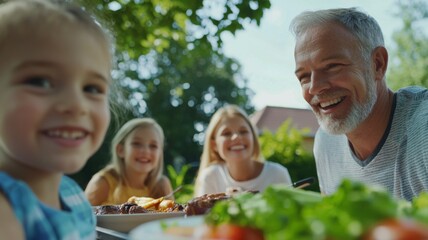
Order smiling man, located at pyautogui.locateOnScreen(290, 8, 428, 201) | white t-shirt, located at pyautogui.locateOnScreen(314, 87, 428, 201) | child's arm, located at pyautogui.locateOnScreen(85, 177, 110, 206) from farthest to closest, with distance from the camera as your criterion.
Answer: child's arm, located at pyautogui.locateOnScreen(85, 177, 110, 206) → smiling man, located at pyautogui.locateOnScreen(290, 8, 428, 201) → white t-shirt, located at pyautogui.locateOnScreen(314, 87, 428, 201)

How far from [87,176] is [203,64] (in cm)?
1437

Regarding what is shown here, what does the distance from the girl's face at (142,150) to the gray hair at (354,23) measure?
2.11 m

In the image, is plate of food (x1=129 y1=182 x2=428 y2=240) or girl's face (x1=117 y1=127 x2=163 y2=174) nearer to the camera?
plate of food (x1=129 y1=182 x2=428 y2=240)

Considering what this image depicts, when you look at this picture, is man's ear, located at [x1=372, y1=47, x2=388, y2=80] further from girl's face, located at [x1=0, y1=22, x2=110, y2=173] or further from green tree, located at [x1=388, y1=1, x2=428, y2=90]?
green tree, located at [x1=388, y1=1, x2=428, y2=90]

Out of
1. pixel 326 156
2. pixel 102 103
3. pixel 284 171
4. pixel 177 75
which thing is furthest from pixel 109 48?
pixel 177 75

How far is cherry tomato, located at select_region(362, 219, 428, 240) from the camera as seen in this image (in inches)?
25.2

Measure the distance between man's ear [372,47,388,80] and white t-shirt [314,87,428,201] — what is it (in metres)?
0.16

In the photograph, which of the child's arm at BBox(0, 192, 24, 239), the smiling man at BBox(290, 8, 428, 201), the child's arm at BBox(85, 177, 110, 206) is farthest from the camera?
the child's arm at BBox(85, 177, 110, 206)

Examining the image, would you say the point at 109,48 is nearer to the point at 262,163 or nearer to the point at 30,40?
the point at 30,40

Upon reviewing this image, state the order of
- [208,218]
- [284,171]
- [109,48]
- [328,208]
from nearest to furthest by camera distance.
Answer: [328,208] < [208,218] < [109,48] < [284,171]

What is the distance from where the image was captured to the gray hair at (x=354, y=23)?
2951 mm

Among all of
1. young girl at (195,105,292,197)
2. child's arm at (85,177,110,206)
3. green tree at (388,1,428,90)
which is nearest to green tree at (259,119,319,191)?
young girl at (195,105,292,197)

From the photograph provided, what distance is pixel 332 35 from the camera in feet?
9.56

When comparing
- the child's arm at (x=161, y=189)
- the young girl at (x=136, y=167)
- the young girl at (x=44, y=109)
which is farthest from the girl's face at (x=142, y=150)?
the young girl at (x=44, y=109)
